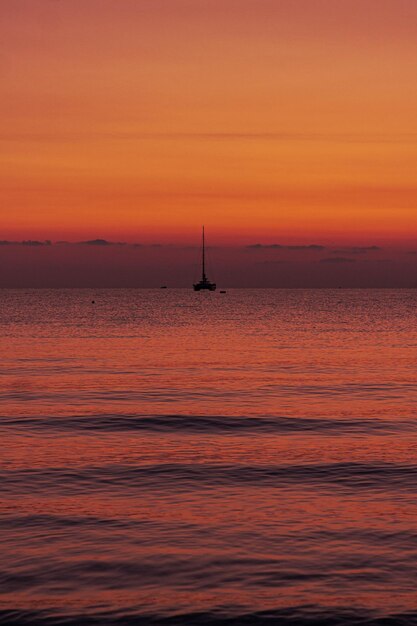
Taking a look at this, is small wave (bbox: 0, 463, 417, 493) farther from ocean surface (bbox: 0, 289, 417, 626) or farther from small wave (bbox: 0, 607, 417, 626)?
small wave (bbox: 0, 607, 417, 626)

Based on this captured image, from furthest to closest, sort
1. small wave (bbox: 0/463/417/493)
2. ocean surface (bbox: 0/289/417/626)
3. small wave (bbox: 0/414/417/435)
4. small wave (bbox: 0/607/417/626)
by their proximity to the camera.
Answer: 1. small wave (bbox: 0/414/417/435)
2. small wave (bbox: 0/463/417/493)
3. ocean surface (bbox: 0/289/417/626)
4. small wave (bbox: 0/607/417/626)

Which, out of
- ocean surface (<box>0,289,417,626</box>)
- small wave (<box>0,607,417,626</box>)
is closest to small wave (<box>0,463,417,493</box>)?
ocean surface (<box>0,289,417,626</box>)

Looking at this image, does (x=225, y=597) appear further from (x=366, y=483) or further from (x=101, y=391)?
(x=101, y=391)

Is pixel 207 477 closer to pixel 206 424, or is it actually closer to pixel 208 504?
pixel 208 504

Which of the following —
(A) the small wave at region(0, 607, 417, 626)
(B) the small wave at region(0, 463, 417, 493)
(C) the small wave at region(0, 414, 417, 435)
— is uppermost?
(A) the small wave at region(0, 607, 417, 626)

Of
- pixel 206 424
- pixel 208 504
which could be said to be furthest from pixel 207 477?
pixel 206 424

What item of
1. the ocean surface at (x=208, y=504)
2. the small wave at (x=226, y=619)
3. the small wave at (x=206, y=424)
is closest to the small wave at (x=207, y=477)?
the ocean surface at (x=208, y=504)

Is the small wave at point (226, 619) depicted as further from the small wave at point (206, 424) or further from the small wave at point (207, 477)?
the small wave at point (206, 424)

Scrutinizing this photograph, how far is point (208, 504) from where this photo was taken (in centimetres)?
2048

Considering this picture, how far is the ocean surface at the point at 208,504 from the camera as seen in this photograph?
46.1ft

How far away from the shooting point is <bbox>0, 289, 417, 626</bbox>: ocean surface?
14062 mm

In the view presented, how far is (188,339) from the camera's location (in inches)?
3632

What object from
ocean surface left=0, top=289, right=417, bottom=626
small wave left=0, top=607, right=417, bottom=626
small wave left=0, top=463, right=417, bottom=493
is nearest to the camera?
small wave left=0, top=607, right=417, bottom=626

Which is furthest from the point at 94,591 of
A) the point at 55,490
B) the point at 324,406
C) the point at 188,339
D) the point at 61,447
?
the point at 188,339
